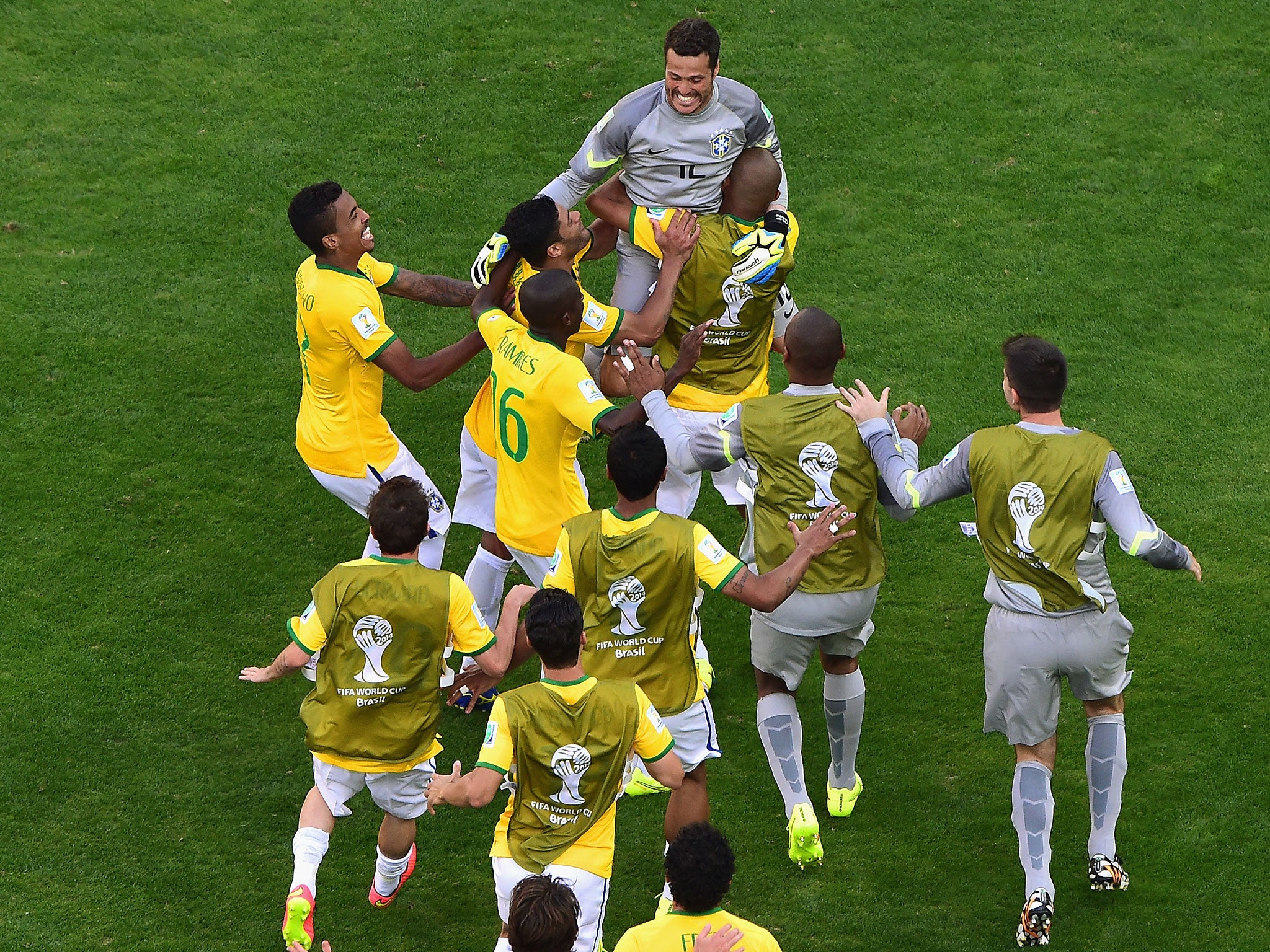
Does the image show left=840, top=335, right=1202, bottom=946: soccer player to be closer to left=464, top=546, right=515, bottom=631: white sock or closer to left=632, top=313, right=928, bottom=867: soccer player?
left=632, top=313, right=928, bottom=867: soccer player

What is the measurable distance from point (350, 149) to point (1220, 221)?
6372 mm

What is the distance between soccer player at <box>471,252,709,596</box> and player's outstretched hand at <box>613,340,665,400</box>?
3.4 inches

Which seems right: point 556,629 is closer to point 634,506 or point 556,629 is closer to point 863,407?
point 634,506

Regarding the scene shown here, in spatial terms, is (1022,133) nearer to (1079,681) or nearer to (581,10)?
(581,10)

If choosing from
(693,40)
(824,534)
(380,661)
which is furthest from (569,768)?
(693,40)

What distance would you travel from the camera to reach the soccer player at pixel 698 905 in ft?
14.3

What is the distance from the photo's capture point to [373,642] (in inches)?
222

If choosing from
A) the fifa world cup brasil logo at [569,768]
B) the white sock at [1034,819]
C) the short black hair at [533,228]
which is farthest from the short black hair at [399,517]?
the white sock at [1034,819]

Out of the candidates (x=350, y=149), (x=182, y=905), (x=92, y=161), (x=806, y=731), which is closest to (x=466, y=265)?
(x=350, y=149)

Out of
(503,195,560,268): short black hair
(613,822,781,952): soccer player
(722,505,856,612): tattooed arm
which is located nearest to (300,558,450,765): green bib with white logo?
(722,505,856,612): tattooed arm

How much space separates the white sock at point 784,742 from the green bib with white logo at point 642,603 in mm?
849

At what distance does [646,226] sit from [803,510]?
2.08m

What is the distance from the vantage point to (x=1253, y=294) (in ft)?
32.1

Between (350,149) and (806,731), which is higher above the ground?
(350,149)
